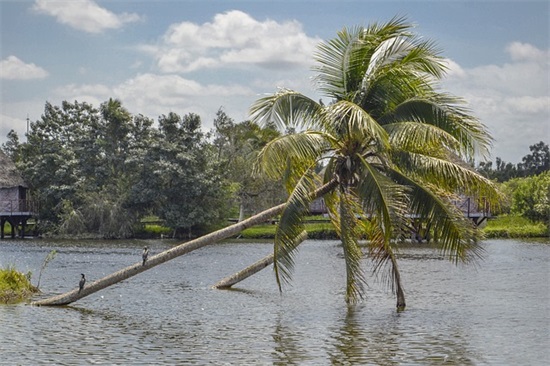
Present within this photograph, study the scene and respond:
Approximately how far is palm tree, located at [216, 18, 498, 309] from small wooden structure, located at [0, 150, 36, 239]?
197 ft

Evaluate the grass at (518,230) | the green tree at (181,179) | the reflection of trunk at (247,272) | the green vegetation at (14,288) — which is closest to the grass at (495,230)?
the grass at (518,230)

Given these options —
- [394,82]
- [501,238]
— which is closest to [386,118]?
[394,82]

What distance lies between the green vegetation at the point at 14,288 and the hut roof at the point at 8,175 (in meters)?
51.8

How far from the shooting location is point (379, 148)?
67.3 feet

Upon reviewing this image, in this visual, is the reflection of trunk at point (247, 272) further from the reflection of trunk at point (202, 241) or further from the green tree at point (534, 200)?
the green tree at point (534, 200)

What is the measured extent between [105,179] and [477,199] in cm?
5831

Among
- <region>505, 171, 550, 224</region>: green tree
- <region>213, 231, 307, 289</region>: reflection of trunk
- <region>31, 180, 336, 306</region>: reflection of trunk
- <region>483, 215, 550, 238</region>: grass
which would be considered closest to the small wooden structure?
<region>483, 215, 550, 238</region>: grass

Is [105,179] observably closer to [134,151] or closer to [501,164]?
[134,151]

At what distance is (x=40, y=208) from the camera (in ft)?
251

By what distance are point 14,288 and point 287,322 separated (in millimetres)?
10147

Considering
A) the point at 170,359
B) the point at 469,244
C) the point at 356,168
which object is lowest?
the point at 170,359

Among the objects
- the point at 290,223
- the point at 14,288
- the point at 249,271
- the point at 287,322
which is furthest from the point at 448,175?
the point at 14,288

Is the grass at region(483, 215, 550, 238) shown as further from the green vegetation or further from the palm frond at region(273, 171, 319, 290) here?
the palm frond at region(273, 171, 319, 290)

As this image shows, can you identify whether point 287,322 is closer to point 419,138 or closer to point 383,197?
point 383,197
